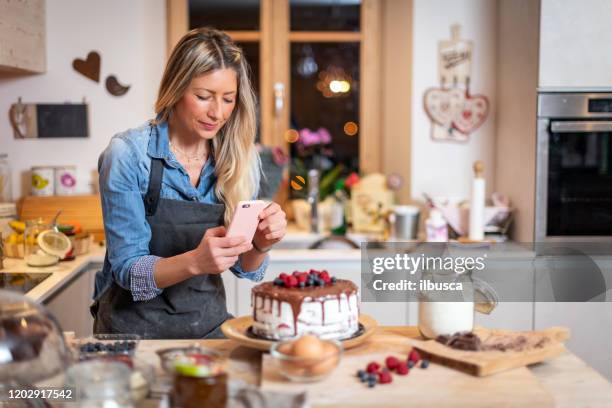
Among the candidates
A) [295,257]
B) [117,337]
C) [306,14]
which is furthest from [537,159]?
[117,337]

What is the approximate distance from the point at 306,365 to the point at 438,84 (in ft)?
8.77

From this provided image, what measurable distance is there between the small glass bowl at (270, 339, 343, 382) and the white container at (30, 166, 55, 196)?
8.34ft

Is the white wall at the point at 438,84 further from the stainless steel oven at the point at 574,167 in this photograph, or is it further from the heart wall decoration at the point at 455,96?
the stainless steel oven at the point at 574,167

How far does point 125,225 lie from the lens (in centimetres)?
203

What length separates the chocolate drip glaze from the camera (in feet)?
5.44

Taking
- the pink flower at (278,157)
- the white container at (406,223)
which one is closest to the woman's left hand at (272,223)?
the white container at (406,223)

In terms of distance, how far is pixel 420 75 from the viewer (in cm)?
388

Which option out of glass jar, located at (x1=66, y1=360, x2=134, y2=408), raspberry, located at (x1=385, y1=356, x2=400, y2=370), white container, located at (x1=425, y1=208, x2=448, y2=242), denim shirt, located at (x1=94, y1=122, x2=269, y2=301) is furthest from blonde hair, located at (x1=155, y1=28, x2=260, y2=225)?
white container, located at (x1=425, y1=208, x2=448, y2=242)

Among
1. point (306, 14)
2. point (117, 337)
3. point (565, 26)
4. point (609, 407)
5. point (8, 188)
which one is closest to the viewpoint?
point (609, 407)

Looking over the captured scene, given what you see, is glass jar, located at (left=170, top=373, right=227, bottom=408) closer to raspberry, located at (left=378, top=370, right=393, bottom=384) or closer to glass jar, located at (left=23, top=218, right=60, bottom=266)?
raspberry, located at (left=378, top=370, right=393, bottom=384)

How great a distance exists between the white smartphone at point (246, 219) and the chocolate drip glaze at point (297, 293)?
0.21m

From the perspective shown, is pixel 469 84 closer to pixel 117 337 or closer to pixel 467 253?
pixel 467 253

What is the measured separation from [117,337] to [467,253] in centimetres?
208

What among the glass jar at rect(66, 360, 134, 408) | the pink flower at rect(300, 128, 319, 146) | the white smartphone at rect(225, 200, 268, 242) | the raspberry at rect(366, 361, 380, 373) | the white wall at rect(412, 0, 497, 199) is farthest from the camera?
the pink flower at rect(300, 128, 319, 146)
